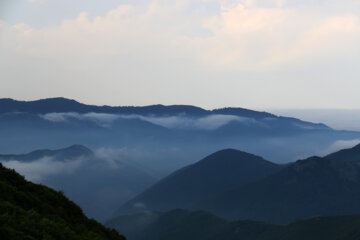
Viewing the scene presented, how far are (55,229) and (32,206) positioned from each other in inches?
386

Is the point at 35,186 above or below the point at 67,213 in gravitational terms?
above

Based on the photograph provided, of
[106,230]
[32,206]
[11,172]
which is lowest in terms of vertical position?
[106,230]

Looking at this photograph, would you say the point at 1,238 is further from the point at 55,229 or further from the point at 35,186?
the point at 35,186

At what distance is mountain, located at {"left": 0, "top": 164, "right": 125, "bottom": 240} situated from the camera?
39.9 metres

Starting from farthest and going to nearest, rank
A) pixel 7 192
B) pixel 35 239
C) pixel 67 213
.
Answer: pixel 67 213 < pixel 7 192 < pixel 35 239

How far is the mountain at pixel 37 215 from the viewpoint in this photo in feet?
131

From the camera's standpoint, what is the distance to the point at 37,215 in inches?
1783

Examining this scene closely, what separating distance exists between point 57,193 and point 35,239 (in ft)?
74.4

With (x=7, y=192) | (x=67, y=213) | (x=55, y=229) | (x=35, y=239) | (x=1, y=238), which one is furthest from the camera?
(x=67, y=213)

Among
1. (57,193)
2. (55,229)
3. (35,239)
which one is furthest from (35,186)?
(35,239)

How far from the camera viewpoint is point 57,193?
61250 mm

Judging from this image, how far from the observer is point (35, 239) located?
38969mm

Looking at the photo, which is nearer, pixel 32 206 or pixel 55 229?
pixel 55 229

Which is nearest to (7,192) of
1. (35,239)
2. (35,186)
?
(35,186)
